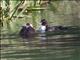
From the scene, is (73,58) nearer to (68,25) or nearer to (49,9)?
(68,25)

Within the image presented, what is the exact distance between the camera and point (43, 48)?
49.7ft

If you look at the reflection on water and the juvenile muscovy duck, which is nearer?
the reflection on water

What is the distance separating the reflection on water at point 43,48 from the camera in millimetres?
13711

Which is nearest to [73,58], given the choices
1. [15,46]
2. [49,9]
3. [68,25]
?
[15,46]

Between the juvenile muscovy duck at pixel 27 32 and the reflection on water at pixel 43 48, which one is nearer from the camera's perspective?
the reflection on water at pixel 43 48

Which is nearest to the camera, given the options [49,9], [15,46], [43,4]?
[15,46]

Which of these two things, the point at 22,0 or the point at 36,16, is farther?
the point at 36,16

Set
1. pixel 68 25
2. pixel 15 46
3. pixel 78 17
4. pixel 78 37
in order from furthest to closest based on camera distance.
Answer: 1. pixel 78 17
2. pixel 68 25
3. pixel 78 37
4. pixel 15 46

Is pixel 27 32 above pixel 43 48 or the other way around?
the other way around

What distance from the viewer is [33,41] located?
16.7 metres

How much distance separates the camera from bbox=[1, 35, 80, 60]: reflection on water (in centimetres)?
1371

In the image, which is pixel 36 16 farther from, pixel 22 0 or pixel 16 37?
pixel 16 37

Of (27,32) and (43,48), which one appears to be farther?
(27,32)

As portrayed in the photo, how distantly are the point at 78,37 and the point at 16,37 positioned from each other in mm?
2206
